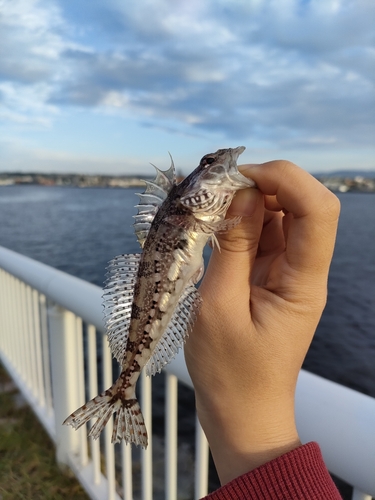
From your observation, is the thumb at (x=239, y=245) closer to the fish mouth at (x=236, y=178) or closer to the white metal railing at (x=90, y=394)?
the fish mouth at (x=236, y=178)

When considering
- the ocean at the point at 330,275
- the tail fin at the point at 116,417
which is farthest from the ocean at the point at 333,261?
the tail fin at the point at 116,417

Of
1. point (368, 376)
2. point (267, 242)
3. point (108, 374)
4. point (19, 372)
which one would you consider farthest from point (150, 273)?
→ point (368, 376)

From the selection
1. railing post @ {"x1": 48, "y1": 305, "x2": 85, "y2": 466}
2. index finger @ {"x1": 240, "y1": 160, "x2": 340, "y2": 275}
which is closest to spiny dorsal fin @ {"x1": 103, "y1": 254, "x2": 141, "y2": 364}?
index finger @ {"x1": 240, "y1": 160, "x2": 340, "y2": 275}

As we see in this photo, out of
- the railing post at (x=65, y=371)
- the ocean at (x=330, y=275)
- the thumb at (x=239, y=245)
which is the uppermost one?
the thumb at (x=239, y=245)

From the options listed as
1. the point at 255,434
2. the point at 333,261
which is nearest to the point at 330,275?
the point at 333,261

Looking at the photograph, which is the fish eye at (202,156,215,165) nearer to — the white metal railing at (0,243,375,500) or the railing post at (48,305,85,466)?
the white metal railing at (0,243,375,500)

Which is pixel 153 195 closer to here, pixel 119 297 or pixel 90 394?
pixel 119 297
